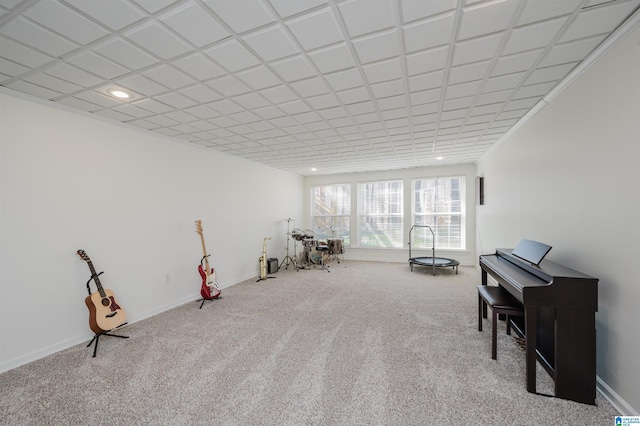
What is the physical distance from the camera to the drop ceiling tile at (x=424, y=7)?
1387 mm

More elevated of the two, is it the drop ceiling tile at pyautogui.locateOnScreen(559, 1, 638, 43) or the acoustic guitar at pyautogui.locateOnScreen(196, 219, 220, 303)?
the drop ceiling tile at pyautogui.locateOnScreen(559, 1, 638, 43)

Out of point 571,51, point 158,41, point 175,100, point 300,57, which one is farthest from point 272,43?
point 571,51

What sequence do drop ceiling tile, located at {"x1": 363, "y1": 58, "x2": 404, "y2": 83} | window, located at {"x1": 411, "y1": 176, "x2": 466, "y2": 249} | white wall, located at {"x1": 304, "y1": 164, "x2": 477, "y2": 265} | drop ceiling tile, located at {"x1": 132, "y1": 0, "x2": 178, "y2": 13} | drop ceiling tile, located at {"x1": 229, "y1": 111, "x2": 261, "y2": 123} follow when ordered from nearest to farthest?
1. drop ceiling tile, located at {"x1": 132, "y1": 0, "x2": 178, "y2": 13}
2. drop ceiling tile, located at {"x1": 363, "y1": 58, "x2": 404, "y2": 83}
3. drop ceiling tile, located at {"x1": 229, "y1": 111, "x2": 261, "y2": 123}
4. white wall, located at {"x1": 304, "y1": 164, "x2": 477, "y2": 265}
5. window, located at {"x1": 411, "y1": 176, "x2": 466, "y2": 249}

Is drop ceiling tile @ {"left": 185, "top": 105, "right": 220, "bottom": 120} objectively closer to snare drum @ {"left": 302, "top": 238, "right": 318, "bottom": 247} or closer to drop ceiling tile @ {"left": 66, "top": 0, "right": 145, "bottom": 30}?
drop ceiling tile @ {"left": 66, "top": 0, "right": 145, "bottom": 30}

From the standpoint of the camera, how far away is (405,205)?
688 centimetres

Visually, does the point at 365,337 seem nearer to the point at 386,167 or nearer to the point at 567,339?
the point at 567,339

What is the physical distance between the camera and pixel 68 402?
1812 millimetres

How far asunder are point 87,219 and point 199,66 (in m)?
2.29

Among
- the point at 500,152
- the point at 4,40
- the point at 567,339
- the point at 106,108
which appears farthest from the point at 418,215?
the point at 4,40

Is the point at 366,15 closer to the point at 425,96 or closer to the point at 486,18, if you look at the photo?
Answer: the point at 486,18

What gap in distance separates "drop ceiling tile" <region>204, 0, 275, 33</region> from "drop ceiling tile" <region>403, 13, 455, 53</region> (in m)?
0.90

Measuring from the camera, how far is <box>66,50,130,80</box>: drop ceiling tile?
1853 mm

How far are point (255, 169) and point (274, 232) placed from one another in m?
1.70

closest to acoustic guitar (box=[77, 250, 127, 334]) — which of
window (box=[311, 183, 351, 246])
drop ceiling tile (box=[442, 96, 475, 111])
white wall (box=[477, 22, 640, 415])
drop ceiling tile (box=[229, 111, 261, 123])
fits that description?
drop ceiling tile (box=[229, 111, 261, 123])
